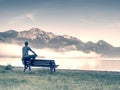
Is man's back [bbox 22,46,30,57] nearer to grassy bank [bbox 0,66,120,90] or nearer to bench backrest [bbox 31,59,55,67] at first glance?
bench backrest [bbox 31,59,55,67]

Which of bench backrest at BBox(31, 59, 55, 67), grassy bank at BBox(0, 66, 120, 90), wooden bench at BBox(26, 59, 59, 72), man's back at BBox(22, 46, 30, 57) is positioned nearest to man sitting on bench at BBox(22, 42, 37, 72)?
man's back at BBox(22, 46, 30, 57)

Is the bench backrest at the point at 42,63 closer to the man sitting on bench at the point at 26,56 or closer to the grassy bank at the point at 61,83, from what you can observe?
the man sitting on bench at the point at 26,56

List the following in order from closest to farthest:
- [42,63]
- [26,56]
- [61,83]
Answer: [61,83] → [26,56] → [42,63]

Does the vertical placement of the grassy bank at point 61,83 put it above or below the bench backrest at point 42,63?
below

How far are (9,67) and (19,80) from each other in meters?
8.83

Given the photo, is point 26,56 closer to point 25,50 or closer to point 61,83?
point 25,50

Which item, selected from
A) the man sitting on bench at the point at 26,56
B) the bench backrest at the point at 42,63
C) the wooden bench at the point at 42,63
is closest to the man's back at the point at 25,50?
the man sitting on bench at the point at 26,56

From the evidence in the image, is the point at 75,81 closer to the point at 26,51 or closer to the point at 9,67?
the point at 26,51

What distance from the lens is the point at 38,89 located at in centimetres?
2131

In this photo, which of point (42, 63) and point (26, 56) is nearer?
point (26, 56)

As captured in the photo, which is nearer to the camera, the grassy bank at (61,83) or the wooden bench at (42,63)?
the grassy bank at (61,83)

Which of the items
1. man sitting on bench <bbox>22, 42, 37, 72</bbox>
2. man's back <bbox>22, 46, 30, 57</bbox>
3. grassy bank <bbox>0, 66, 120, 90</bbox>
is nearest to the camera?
grassy bank <bbox>0, 66, 120, 90</bbox>

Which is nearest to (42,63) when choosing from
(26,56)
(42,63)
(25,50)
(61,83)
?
(42,63)

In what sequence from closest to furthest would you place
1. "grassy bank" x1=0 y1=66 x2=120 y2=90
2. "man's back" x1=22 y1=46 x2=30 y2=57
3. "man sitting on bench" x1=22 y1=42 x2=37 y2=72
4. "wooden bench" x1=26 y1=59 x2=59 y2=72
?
1. "grassy bank" x1=0 y1=66 x2=120 y2=90
2. "man's back" x1=22 y1=46 x2=30 y2=57
3. "man sitting on bench" x1=22 y1=42 x2=37 y2=72
4. "wooden bench" x1=26 y1=59 x2=59 y2=72
